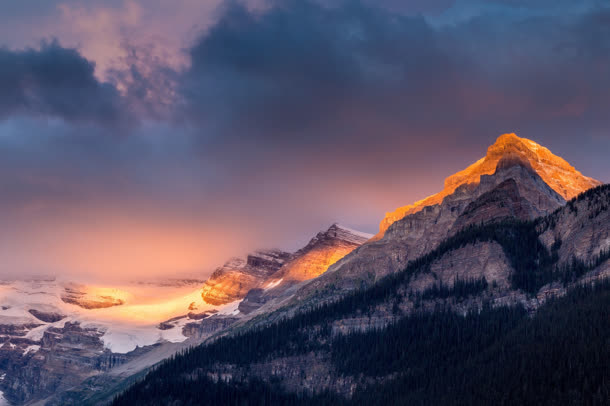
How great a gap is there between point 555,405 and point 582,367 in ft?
30.9

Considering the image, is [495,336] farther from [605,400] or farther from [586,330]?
[605,400]

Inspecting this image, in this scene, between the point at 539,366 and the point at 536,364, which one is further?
the point at 536,364

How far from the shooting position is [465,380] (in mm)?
181500

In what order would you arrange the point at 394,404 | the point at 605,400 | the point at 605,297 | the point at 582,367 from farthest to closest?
1. the point at 394,404
2. the point at 605,297
3. the point at 582,367
4. the point at 605,400

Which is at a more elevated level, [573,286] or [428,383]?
[573,286]

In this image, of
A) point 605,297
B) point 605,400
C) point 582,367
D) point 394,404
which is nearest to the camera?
point 605,400

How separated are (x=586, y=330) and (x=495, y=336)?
99.8ft

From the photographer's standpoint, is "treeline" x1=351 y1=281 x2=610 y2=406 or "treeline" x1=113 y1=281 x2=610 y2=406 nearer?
"treeline" x1=351 y1=281 x2=610 y2=406

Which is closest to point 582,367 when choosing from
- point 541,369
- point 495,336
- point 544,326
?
point 541,369

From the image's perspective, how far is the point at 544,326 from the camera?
182 m

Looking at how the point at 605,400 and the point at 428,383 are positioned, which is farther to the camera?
the point at 428,383

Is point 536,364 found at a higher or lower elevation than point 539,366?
higher

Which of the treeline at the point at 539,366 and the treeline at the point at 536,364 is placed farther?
the treeline at the point at 536,364

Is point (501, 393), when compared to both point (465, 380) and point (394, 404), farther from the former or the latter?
point (394, 404)
